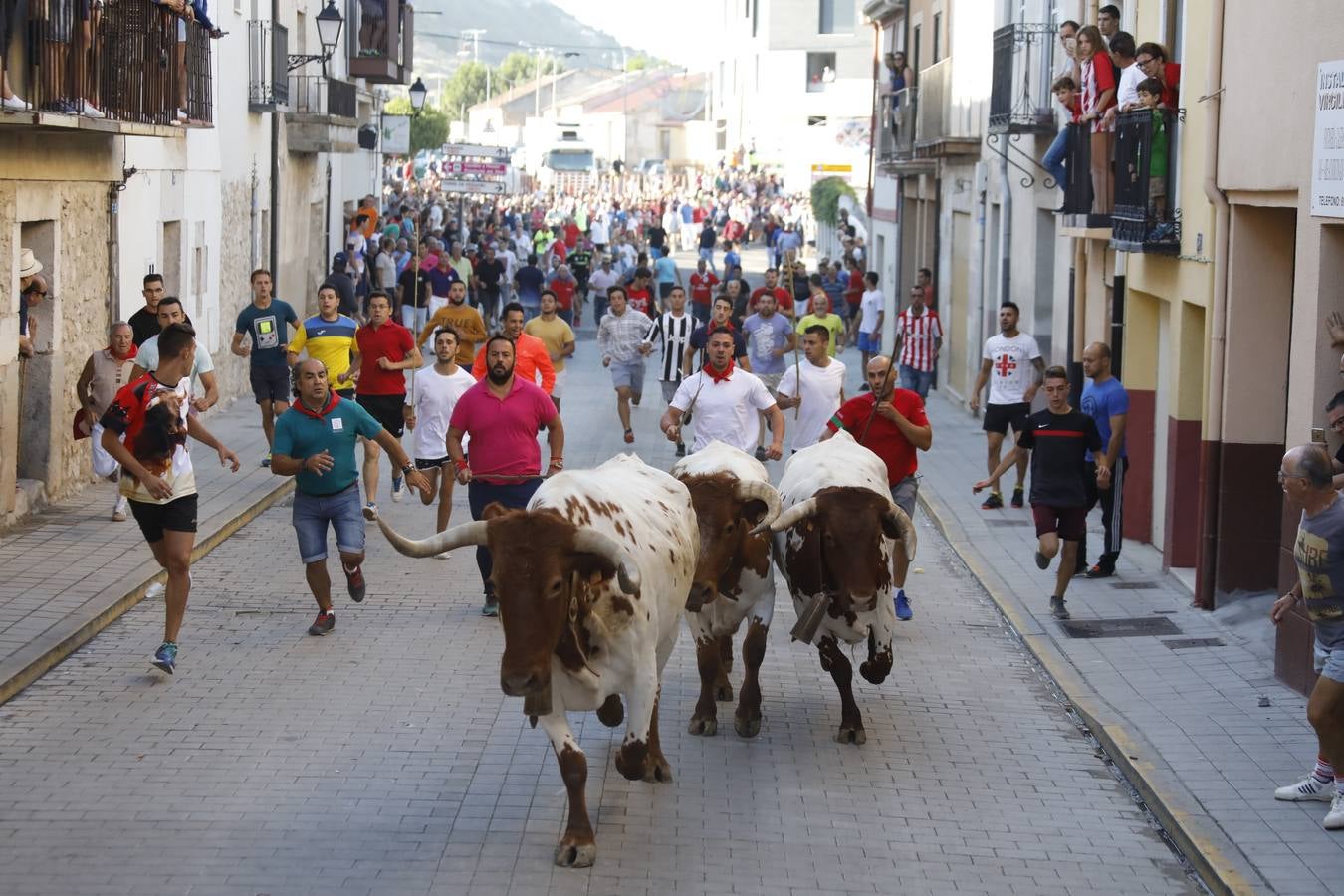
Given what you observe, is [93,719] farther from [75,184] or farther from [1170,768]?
[75,184]

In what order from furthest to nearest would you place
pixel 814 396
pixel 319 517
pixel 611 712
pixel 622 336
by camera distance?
pixel 622 336
pixel 814 396
pixel 319 517
pixel 611 712

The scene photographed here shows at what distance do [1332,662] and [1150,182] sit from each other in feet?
25.4

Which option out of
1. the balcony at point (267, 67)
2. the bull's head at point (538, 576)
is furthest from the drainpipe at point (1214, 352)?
the balcony at point (267, 67)

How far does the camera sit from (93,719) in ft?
32.4

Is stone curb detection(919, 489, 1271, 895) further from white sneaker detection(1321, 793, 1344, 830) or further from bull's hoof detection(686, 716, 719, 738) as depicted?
bull's hoof detection(686, 716, 719, 738)

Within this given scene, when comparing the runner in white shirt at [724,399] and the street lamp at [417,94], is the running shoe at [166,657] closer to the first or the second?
the runner in white shirt at [724,399]

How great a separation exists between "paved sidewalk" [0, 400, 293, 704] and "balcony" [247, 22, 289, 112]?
8.78m

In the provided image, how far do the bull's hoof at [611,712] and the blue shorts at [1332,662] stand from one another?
3106mm

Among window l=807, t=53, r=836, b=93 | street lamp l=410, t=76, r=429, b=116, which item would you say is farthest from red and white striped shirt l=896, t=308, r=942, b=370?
window l=807, t=53, r=836, b=93

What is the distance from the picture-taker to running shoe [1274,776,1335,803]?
867cm

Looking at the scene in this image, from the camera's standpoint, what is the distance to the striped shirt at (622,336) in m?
21.5

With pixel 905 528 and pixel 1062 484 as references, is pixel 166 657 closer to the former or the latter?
pixel 905 528

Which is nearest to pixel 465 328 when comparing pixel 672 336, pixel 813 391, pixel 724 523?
pixel 672 336

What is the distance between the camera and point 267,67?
91.0ft
